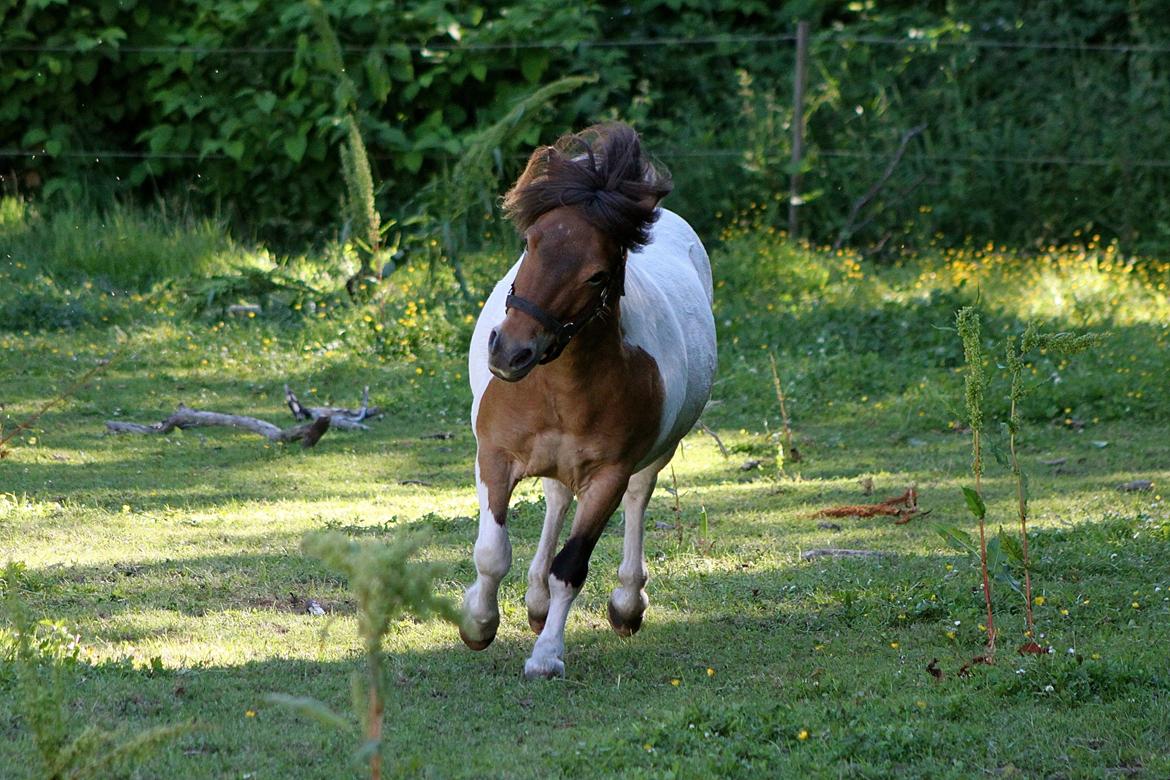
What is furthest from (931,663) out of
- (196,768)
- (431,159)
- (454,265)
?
(431,159)

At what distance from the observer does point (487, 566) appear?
479 cm

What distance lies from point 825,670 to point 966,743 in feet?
2.85

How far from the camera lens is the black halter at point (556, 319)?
4.32m

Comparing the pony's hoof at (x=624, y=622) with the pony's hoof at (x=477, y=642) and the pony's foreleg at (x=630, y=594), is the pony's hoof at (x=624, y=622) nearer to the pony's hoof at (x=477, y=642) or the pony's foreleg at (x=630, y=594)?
the pony's foreleg at (x=630, y=594)

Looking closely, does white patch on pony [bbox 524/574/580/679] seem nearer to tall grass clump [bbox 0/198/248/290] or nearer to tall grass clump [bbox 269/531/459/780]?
tall grass clump [bbox 269/531/459/780]

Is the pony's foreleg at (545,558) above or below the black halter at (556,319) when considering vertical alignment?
below

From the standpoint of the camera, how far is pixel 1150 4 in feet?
48.3

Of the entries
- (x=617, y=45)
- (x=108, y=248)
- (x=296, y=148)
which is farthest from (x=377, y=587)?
(x=617, y=45)

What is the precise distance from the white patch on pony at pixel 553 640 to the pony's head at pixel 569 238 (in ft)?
2.95

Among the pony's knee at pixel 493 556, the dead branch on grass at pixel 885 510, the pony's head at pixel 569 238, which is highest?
the pony's head at pixel 569 238

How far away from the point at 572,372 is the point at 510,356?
0.45 metres

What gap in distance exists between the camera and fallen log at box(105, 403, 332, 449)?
844cm

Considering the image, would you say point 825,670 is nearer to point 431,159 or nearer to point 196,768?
point 196,768

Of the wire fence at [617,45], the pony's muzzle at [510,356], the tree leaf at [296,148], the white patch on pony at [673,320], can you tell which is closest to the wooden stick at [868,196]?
the wire fence at [617,45]
